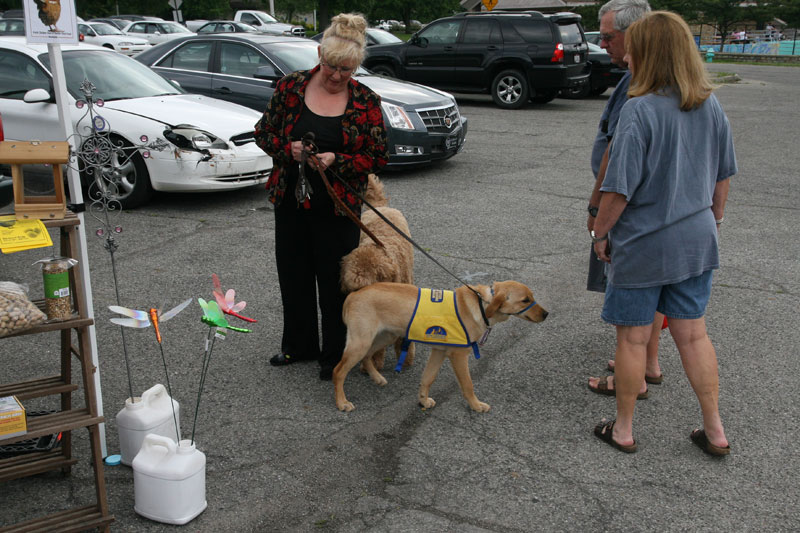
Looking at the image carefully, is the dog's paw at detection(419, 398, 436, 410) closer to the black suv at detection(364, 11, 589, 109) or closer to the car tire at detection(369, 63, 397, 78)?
the black suv at detection(364, 11, 589, 109)

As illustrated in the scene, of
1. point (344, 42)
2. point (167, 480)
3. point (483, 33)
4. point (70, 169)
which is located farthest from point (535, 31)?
point (167, 480)

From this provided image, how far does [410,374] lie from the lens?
4.36 metres

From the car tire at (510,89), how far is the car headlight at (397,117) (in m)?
7.91

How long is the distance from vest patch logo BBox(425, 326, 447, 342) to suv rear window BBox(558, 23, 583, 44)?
45.6 ft

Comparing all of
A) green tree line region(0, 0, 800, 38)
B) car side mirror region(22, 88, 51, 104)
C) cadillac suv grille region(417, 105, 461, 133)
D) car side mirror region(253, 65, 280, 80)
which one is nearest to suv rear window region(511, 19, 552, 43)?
cadillac suv grille region(417, 105, 461, 133)

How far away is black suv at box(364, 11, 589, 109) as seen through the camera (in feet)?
52.2

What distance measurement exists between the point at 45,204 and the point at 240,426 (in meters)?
1.54

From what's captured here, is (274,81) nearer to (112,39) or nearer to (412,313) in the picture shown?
(412,313)

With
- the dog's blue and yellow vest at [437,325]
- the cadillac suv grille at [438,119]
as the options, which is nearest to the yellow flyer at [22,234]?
the dog's blue and yellow vest at [437,325]

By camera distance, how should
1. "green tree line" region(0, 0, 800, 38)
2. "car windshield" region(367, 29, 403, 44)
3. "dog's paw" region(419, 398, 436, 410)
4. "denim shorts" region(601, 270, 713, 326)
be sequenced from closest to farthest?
"denim shorts" region(601, 270, 713, 326) < "dog's paw" region(419, 398, 436, 410) < "car windshield" region(367, 29, 403, 44) < "green tree line" region(0, 0, 800, 38)

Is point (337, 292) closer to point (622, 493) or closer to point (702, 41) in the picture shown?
point (622, 493)

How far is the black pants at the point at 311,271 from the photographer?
400 centimetres

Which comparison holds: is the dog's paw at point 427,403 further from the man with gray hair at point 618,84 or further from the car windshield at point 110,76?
the car windshield at point 110,76

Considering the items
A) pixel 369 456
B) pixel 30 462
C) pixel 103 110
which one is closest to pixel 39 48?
pixel 103 110
